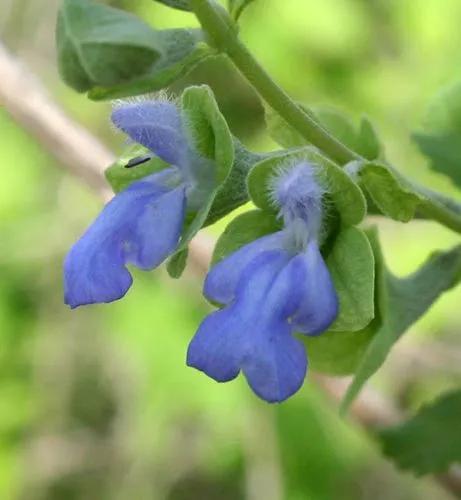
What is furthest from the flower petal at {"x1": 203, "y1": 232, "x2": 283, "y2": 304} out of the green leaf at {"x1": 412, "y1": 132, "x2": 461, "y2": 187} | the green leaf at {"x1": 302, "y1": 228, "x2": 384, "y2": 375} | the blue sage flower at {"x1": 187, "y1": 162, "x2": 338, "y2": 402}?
the green leaf at {"x1": 412, "y1": 132, "x2": 461, "y2": 187}

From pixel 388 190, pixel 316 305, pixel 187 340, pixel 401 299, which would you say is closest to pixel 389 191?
pixel 388 190

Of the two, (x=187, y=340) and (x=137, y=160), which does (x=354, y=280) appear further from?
(x=187, y=340)

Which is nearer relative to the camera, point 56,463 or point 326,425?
point 326,425

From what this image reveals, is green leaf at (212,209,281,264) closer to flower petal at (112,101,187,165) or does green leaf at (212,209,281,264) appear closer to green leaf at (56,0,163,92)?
Answer: flower petal at (112,101,187,165)

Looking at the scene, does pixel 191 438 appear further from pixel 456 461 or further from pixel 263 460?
pixel 456 461

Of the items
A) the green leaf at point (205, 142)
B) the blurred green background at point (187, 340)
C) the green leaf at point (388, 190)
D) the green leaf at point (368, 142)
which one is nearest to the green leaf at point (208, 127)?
the green leaf at point (205, 142)

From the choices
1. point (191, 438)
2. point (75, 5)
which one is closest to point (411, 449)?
point (75, 5)
